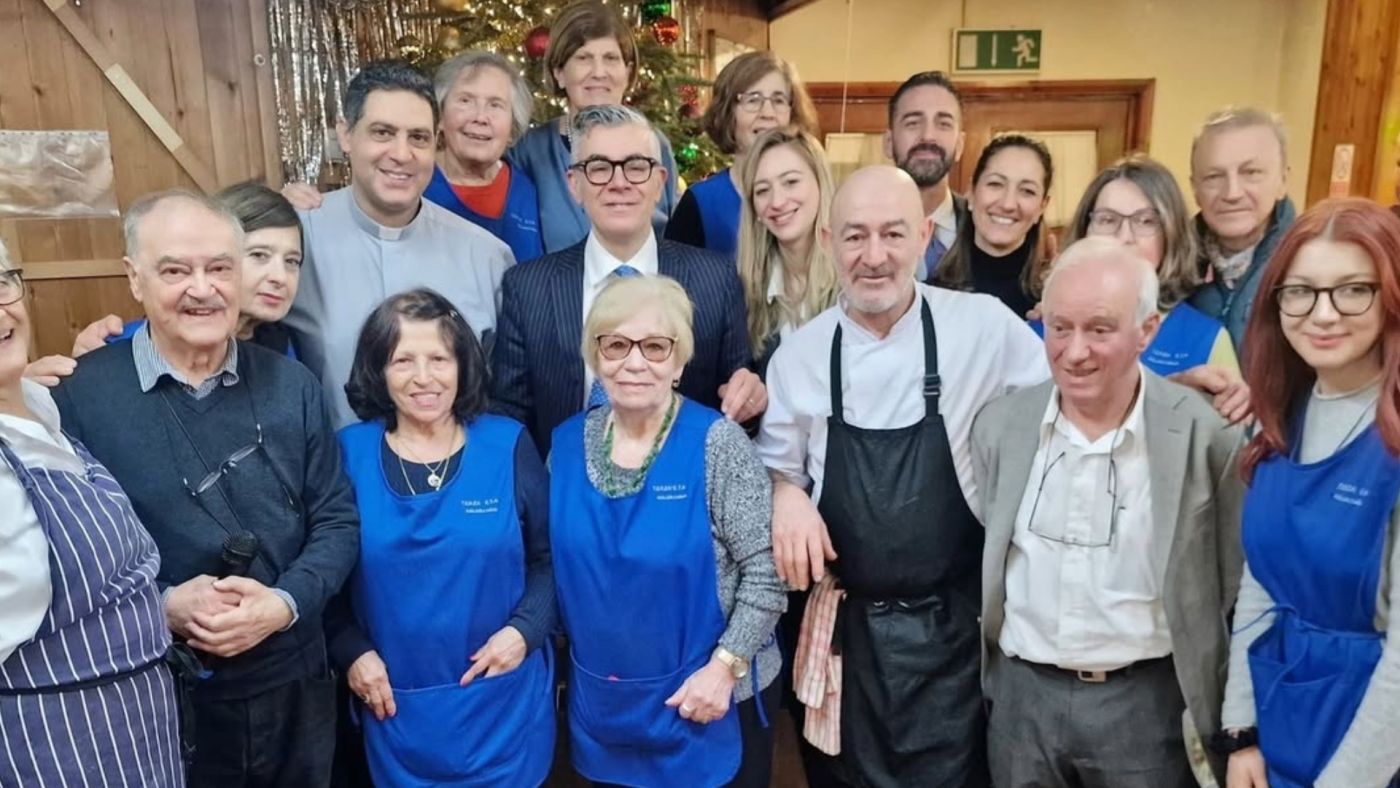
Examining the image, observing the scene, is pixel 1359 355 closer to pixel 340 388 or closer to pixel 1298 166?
pixel 340 388

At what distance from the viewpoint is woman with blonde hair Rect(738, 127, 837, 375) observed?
2.25 metres

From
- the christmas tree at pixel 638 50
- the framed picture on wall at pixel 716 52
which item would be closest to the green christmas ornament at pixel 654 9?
the christmas tree at pixel 638 50

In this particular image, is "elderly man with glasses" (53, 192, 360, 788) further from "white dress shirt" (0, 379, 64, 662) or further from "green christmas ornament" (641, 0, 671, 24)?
"green christmas ornament" (641, 0, 671, 24)

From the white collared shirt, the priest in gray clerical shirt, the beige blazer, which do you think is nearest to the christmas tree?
the priest in gray clerical shirt

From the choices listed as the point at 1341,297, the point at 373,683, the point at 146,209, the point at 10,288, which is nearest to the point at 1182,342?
the point at 1341,297

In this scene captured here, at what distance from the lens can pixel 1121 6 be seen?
6062 mm

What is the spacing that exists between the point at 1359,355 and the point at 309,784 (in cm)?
189

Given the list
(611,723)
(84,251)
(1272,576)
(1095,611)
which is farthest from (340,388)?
(84,251)

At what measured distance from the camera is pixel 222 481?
1.55 m

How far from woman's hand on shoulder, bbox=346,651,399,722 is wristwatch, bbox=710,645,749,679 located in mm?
608

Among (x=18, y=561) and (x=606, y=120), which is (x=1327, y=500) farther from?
(x=18, y=561)

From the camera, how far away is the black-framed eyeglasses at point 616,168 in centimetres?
200

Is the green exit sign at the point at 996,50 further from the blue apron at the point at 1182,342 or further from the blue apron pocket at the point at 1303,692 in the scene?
the blue apron pocket at the point at 1303,692

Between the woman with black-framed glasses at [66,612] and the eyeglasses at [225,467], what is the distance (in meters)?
0.15
